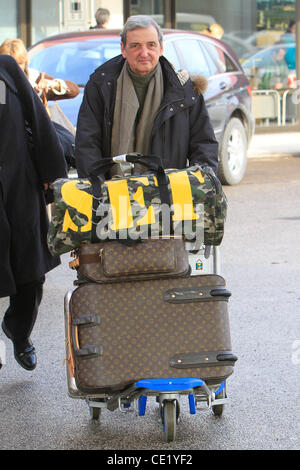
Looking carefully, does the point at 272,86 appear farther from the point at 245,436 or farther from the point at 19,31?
the point at 245,436

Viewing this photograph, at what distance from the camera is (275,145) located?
57.3ft

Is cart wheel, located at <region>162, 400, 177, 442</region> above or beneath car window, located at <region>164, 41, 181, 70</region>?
beneath

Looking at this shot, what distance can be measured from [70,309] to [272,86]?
15.7 metres

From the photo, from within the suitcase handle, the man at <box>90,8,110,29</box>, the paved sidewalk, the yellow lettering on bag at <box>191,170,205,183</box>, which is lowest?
the paved sidewalk

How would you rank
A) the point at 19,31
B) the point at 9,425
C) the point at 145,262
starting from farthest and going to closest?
the point at 19,31
the point at 9,425
the point at 145,262

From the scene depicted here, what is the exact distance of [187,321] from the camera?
13.6 ft

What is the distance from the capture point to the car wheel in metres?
12.1

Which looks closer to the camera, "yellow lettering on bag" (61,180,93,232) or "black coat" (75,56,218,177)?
"yellow lettering on bag" (61,180,93,232)

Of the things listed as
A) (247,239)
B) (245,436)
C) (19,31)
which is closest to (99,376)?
(245,436)

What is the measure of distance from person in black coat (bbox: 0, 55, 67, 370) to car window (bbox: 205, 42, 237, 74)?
24.4ft

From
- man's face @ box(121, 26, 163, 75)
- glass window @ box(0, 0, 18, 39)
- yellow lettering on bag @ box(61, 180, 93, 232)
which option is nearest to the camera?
yellow lettering on bag @ box(61, 180, 93, 232)

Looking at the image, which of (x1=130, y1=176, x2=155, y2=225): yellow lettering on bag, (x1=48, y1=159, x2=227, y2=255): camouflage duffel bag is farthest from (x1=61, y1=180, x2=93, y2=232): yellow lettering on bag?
(x1=130, y1=176, x2=155, y2=225): yellow lettering on bag

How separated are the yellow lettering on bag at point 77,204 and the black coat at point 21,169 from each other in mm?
980

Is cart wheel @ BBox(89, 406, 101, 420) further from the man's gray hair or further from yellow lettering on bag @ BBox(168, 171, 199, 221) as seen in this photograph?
the man's gray hair
